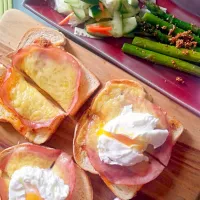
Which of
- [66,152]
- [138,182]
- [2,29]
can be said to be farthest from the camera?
[2,29]

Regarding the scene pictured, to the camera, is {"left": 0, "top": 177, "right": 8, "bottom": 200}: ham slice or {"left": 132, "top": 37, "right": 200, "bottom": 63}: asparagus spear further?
{"left": 132, "top": 37, "right": 200, "bottom": 63}: asparagus spear

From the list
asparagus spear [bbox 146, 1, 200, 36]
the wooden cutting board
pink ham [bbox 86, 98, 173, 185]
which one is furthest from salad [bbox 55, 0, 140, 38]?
pink ham [bbox 86, 98, 173, 185]

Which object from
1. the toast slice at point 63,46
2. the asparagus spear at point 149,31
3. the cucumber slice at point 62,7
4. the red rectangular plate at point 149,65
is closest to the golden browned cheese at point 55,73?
the toast slice at point 63,46

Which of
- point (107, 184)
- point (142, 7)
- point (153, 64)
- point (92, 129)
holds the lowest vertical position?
point (107, 184)

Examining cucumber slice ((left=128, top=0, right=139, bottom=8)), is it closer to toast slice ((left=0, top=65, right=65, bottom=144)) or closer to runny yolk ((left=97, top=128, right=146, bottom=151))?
toast slice ((left=0, top=65, right=65, bottom=144))

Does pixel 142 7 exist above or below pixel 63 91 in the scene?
above

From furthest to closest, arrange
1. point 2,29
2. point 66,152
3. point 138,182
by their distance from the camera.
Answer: point 2,29 < point 66,152 < point 138,182

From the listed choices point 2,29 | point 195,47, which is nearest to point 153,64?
point 195,47

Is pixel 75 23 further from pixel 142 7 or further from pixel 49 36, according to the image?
pixel 142 7

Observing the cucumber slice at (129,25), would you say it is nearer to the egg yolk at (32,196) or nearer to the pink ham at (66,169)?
the pink ham at (66,169)
